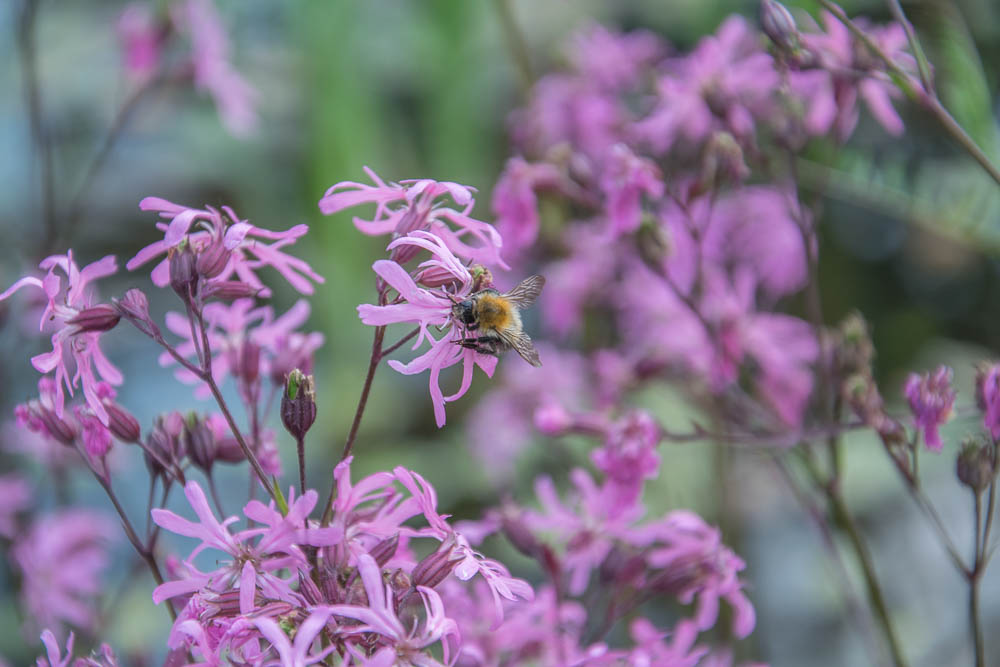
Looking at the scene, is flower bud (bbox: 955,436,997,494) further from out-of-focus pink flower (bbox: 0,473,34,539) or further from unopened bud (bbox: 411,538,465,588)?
out-of-focus pink flower (bbox: 0,473,34,539)

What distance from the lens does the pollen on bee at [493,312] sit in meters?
0.62

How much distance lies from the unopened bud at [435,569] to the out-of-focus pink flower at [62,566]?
1.74 feet

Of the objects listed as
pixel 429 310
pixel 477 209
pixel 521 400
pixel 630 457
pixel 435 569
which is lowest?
pixel 477 209

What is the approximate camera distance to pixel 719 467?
1116 mm

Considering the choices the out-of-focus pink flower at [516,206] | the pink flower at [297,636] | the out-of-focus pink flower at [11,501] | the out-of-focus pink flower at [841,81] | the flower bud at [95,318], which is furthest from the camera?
the out-of-focus pink flower at [11,501]

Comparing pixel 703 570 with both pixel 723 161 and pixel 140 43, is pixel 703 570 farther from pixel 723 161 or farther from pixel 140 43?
pixel 140 43

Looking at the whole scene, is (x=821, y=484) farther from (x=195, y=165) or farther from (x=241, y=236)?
(x=195, y=165)

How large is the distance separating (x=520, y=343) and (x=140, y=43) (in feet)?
2.99

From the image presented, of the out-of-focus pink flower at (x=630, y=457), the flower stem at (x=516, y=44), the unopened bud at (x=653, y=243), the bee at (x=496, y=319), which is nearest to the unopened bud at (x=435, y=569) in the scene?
the bee at (x=496, y=319)

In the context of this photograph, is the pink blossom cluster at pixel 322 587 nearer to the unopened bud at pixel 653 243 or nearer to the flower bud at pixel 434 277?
the flower bud at pixel 434 277

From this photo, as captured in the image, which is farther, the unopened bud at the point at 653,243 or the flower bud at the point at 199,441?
the unopened bud at the point at 653,243

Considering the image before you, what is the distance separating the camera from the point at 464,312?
1.96 feet

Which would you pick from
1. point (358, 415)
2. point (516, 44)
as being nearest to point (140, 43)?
point (516, 44)

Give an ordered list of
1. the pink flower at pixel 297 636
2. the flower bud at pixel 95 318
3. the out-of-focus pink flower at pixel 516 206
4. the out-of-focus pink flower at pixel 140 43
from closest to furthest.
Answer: the pink flower at pixel 297 636, the flower bud at pixel 95 318, the out-of-focus pink flower at pixel 516 206, the out-of-focus pink flower at pixel 140 43
